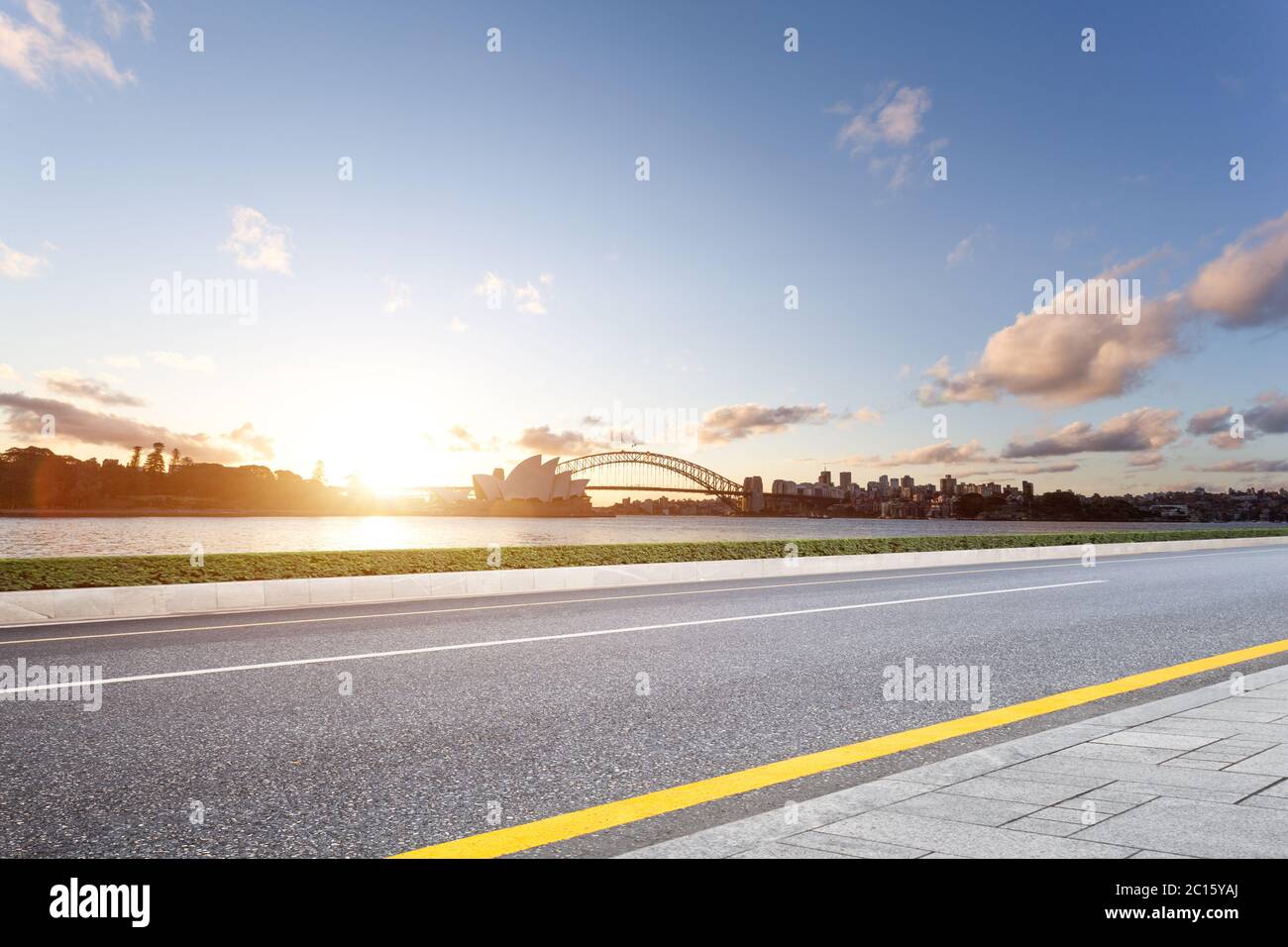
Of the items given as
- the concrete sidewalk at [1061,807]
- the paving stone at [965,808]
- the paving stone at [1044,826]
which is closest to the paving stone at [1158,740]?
the concrete sidewalk at [1061,807]

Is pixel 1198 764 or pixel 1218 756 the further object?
pixel 1218 756

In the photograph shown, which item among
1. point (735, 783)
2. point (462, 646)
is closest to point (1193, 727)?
point (735, 783)

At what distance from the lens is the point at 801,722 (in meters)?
6.24

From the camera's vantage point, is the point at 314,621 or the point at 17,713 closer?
the point at 17,713

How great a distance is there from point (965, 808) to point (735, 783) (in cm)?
124

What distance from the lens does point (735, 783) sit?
4762mm

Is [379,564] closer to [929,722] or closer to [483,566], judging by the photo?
[483,566]

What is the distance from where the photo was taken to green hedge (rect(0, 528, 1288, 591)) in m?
15.0

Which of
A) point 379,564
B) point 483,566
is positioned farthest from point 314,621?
point 483,566

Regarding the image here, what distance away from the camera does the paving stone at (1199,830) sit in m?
3.43

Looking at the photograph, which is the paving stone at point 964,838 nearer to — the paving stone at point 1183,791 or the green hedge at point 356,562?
the paving stone at point 1183,791

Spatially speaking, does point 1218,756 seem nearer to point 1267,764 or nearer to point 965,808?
point 1267,764

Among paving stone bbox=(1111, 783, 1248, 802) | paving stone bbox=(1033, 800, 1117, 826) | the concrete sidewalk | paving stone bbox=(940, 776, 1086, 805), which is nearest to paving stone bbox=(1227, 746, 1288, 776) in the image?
the concrete sidewalk
